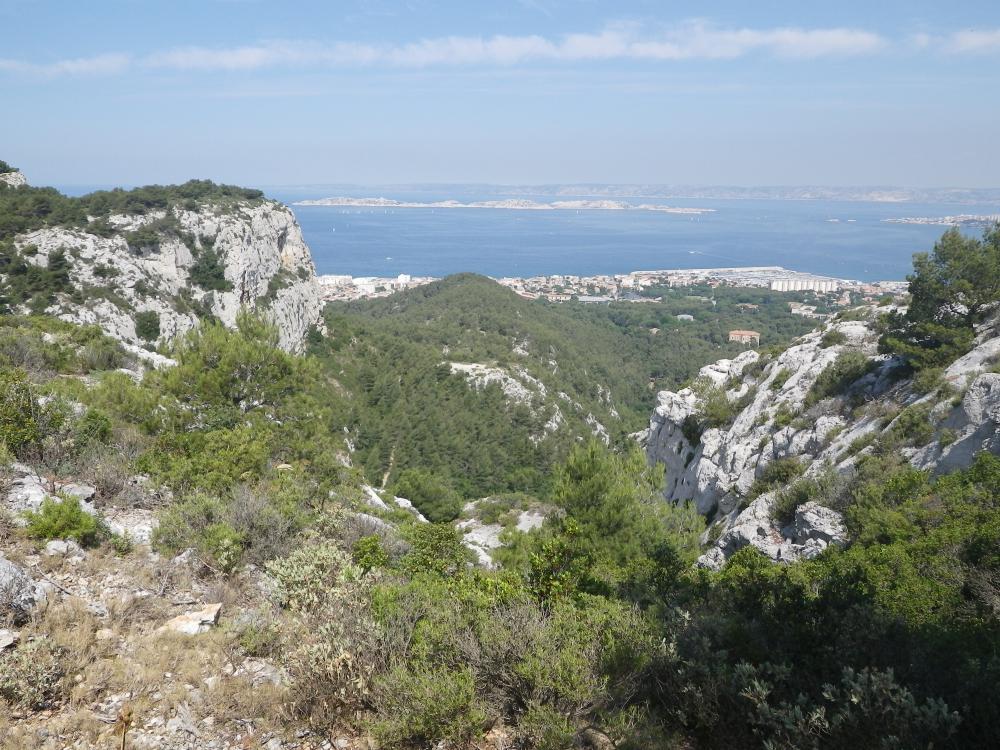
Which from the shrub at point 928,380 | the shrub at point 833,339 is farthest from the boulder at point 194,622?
the shrub at point 833,339

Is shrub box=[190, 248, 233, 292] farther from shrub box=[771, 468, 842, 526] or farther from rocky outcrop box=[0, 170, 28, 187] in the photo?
shrub box=[771, 468, 842, 526]

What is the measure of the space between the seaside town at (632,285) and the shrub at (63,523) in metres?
85.8

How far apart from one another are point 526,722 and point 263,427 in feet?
28.2

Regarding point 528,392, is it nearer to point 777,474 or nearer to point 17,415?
point 777,474

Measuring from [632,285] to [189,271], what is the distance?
9254 cm

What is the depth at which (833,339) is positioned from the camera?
Answer: 1980cm

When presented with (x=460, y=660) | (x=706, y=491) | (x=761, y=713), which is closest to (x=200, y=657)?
(x=460, y=660)

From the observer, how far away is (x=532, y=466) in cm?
3812

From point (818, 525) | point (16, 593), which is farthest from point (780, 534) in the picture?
point (16, 593)

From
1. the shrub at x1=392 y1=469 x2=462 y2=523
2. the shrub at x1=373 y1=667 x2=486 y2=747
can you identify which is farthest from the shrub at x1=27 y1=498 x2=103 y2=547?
the shrub at x1=392 y1=469 x2=462 y2=523

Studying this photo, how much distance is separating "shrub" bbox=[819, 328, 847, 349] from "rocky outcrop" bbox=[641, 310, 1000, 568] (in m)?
0.05

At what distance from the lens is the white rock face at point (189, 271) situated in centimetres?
2800

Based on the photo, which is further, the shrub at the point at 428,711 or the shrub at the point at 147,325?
the shrub at the point at 147,325

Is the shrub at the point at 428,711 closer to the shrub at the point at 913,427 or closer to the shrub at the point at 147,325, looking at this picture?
the shrub at the point at 913,427
